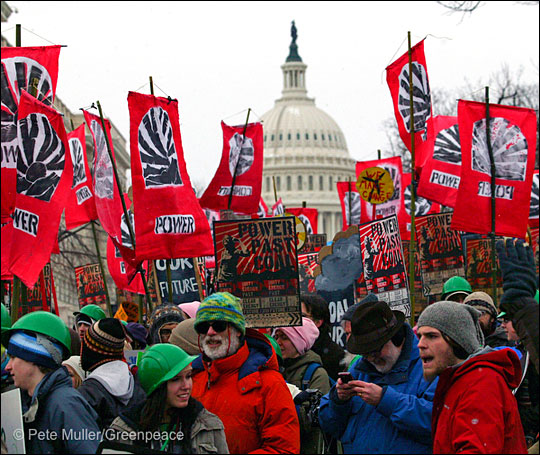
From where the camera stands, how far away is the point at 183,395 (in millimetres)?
4461

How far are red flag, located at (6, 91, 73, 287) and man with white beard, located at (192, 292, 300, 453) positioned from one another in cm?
221

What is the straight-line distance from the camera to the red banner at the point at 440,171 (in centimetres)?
1318

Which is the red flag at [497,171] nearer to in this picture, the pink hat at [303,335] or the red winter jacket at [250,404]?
the pink hat at [303,335]

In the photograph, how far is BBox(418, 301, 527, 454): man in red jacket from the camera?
411 cm

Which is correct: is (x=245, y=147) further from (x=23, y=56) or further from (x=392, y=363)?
(x=392, y=363)

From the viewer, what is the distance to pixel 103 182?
1123cm

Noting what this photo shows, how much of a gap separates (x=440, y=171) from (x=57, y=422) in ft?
32.1

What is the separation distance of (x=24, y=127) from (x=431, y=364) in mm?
3848

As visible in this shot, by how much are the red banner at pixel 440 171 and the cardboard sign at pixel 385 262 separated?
9.81 ft

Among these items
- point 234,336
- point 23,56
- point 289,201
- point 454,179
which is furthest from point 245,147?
point 289,201

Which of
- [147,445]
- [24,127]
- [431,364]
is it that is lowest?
[147,445]

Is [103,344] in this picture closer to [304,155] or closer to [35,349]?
[35,349]

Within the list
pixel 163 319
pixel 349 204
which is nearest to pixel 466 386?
pixel 163 319

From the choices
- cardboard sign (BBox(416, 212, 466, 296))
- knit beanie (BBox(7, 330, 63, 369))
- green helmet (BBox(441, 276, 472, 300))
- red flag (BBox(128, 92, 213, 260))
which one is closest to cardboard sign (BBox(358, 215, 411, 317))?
green helmet (BBox(441, 276, 472, 300))
